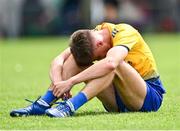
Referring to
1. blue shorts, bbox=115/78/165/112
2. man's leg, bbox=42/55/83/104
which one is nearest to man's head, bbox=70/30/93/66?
man's leg, bbox=42/55/83/104

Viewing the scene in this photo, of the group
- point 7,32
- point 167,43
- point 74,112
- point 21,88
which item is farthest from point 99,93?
point 7,32

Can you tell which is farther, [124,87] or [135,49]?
[135,49]

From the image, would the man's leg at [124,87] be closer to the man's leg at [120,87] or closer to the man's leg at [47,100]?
the man's leg at [120,87]

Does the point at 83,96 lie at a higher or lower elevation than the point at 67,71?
lower

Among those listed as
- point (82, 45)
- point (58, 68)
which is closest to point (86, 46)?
point (82, 45)

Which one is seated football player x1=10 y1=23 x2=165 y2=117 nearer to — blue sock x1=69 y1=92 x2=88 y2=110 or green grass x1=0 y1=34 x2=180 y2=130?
blue sock x1=69 y1=92 x2=88 y2=110

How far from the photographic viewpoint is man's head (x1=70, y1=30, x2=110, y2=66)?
8570mm

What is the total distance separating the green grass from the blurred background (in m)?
6.44

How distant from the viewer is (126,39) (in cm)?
875

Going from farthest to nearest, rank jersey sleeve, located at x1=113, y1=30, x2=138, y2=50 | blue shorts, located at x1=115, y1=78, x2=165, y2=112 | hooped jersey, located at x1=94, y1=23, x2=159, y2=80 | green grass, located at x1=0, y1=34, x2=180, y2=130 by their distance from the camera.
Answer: blue shorts, located at x1=115, y1=78, x2=165, y2=112 < hooped jersey, located at x1=94, y1=23, x2=159, y2=80 < jersey sleeve, located at x1=113, y1=30, x2=138, y2=50 < green grass, located at x1=0, y1=34, x2=180, y2=130

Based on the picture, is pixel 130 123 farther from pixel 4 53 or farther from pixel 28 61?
pixel 4 53

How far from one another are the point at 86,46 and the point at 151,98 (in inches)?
40.1

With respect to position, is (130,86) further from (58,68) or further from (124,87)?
(58,68)

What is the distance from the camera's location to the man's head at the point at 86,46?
28.1 feet
